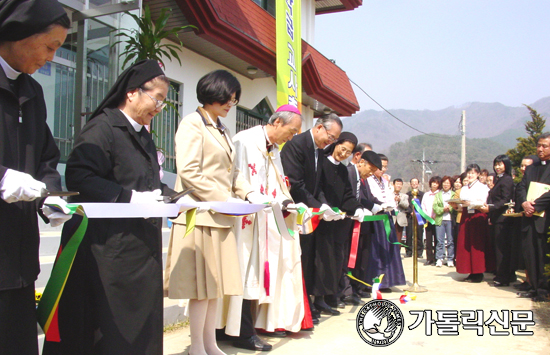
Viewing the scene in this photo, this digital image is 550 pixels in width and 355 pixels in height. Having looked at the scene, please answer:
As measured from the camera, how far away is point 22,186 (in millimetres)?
2016

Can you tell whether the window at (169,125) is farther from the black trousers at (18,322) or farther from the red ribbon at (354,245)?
the black trousers at (18,322)

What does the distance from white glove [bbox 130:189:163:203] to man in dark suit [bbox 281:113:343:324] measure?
8.60 ft

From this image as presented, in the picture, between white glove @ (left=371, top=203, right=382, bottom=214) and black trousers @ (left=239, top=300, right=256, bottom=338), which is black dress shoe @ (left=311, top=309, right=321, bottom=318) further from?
white glove @ (left=371, top=203, right=382, bottom=214)

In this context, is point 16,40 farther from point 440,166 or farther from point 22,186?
point 440,166

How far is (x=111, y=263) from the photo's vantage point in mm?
2645

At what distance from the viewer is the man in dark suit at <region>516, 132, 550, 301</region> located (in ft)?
23.7

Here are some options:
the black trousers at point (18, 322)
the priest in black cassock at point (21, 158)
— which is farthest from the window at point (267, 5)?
the black trousers at point (18, 322)

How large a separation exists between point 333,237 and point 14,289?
4.03 m

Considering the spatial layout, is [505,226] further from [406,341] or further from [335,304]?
[406,341]

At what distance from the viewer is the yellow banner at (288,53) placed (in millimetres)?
9695

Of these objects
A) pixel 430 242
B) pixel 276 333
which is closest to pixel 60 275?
pixel 276 333

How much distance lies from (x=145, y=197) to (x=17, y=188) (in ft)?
2.62

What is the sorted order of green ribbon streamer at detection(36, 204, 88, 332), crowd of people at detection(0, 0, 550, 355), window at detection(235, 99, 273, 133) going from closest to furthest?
crowd of people at detection(0, 0, 550, 355)
green ribbon streamer at detection(36, 204, 88, 332)
window at detection(235, 99, 273, 133)

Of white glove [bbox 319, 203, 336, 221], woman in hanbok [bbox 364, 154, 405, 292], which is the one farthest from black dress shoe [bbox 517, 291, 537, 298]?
white glove [bbox 319, 203, 336, 221]
